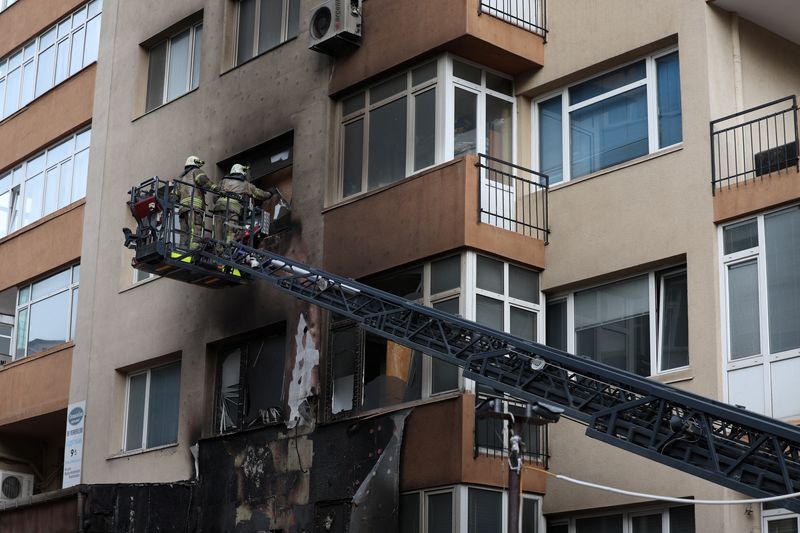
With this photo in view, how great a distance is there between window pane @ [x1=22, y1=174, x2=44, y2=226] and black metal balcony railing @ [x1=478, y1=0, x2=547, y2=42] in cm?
1395

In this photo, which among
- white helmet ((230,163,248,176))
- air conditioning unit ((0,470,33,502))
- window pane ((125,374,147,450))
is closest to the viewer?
white helmet ((230,163,248,176))

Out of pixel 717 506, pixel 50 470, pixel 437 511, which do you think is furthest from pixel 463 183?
pixel 50 470

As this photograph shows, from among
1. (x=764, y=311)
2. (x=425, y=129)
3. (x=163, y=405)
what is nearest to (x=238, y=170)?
(x=425, y=129)

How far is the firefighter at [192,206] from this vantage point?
22812 mm

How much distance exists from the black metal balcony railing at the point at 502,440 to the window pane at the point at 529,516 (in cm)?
57

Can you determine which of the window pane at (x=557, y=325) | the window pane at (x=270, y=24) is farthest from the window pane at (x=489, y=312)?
the window pane at (x=270, y=24)

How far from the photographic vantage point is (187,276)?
2330 centimetres

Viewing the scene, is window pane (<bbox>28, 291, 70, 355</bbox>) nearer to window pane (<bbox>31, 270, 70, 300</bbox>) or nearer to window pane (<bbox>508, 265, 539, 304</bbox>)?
window pane (<bbox>31, 270, 70, 300</bbox>)

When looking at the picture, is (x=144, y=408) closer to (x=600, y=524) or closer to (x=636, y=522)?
(x=600, y=524)

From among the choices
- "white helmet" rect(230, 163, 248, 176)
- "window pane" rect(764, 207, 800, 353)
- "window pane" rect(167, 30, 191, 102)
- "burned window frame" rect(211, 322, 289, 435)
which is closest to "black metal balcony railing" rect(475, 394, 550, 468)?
"window pane" rect(764, 207, 800, 353)

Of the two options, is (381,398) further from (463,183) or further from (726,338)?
(726,338)

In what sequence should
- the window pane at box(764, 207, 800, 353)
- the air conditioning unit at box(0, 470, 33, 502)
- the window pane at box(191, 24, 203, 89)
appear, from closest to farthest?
the window pane at box(764, 207, 800, 353)
the window pane at box(191, 24, 203, 89)
the air conditioning unit at box(0, 470, 33, 502)

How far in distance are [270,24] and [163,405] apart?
7.42 m

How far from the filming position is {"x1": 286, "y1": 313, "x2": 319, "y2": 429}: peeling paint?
22.0 meters
